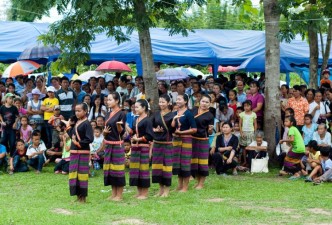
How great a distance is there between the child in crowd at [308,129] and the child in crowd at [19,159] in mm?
5745

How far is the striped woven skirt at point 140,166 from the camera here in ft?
34.3

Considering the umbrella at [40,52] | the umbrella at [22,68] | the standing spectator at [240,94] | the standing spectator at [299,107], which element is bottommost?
the standing spectator at [299,107]

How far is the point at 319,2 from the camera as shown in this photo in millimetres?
14609

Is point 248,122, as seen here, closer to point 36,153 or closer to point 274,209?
point 36,153

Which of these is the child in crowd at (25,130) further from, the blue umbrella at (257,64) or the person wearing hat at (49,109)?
the blue umbrella at (257,64)

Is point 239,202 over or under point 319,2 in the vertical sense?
under

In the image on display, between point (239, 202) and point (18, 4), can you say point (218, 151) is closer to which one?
point (239, 202)

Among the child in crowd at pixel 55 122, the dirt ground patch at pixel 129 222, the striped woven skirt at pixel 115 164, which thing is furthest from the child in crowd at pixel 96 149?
the dirt ground patch at pixel 129 222

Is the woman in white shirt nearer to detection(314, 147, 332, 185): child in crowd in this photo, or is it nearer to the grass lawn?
the grass lawn

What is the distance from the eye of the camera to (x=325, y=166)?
477 inches

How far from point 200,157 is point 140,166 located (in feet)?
4.79

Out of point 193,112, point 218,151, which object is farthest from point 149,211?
point 218,151

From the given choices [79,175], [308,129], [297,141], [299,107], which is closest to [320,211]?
[79,175]

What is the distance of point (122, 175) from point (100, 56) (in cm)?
866
